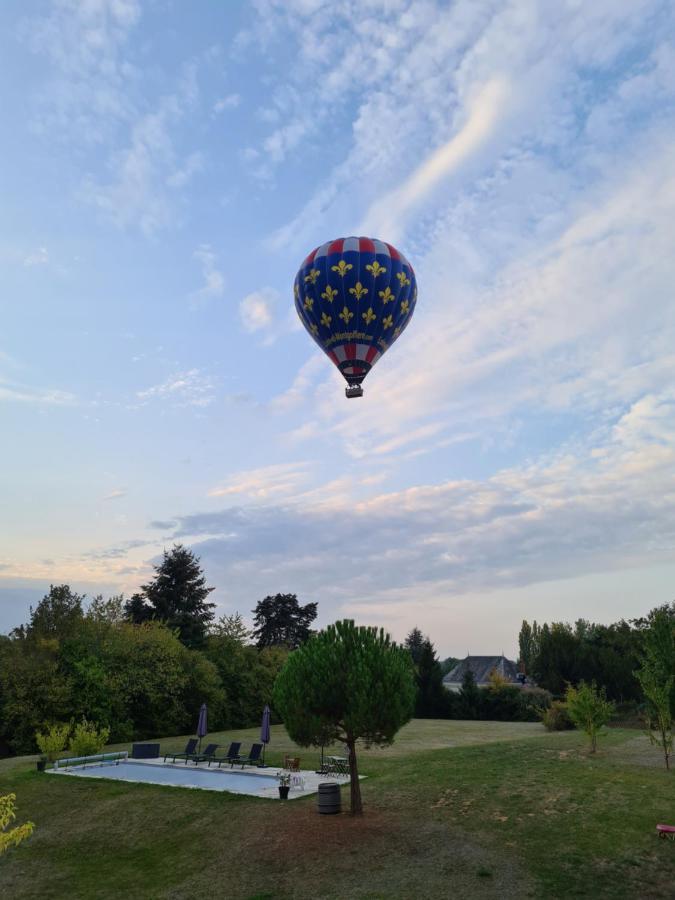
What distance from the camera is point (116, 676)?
1538 inches

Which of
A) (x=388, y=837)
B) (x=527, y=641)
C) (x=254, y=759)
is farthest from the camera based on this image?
(x=527, y=641)

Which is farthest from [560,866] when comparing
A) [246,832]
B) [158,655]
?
[158,655]

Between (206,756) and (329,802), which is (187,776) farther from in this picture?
(329,802)

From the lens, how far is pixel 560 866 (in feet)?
49.8

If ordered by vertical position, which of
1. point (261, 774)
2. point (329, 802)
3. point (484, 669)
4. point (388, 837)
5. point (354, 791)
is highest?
point (484, 669)

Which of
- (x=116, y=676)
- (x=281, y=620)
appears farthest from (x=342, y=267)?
(x=281, y=620)

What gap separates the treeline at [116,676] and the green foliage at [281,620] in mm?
31179

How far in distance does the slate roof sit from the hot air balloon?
71660mm

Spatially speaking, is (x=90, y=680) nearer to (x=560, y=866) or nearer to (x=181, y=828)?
(x=181, y=828)

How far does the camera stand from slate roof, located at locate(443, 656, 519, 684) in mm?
92938

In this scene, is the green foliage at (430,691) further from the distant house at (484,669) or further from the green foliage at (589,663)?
the distant house at (484,669)

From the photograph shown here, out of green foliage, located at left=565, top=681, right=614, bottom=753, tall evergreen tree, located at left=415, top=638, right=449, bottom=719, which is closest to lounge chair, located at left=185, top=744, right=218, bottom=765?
green foliage, located at left=565, top=681, right=614, bottom=753

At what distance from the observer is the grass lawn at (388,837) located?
14992mm

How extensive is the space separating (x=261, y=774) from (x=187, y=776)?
290 cm
